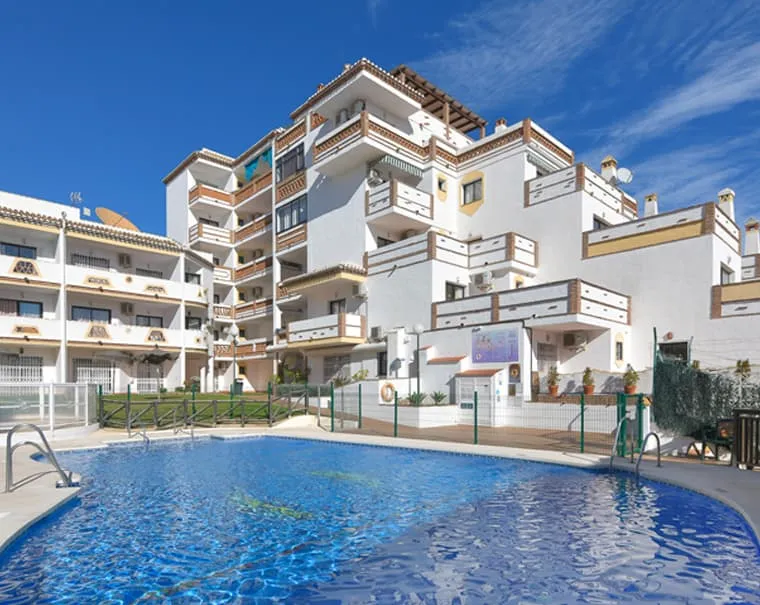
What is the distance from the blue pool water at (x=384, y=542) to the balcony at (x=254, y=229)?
26.7 metres

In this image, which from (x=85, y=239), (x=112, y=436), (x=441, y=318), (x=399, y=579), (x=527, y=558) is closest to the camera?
(x=399, y=579)

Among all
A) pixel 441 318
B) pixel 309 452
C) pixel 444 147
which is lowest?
pixel 309 452

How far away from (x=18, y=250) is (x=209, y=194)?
14.4 m

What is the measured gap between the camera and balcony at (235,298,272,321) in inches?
1335

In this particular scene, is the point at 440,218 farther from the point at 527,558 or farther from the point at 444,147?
the point at 527,558

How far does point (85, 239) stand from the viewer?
2764 cm

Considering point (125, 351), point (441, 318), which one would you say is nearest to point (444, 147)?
point (441, 318)

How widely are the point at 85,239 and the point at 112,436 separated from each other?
52.1 feet

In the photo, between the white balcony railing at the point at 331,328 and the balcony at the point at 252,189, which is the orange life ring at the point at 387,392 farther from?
the balcony at the point at 252,189

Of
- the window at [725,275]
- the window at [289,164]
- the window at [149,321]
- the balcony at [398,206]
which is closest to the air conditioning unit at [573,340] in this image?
the window at [725,275]

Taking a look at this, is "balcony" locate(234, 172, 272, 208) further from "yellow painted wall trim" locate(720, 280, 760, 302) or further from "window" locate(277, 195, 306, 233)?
"yellow painted wall trim" locate(720, 280, 760, 302)

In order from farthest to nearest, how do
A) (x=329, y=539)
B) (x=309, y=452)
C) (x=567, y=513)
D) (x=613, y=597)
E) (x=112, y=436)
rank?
(x=112, y=436)
(x=309, y=452)
(x=567, y=513)
(x=329, y=539)
(x=613, y=597)

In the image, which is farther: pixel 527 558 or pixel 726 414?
pixel 726 414

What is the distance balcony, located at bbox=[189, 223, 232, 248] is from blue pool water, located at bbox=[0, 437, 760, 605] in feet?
93.0
